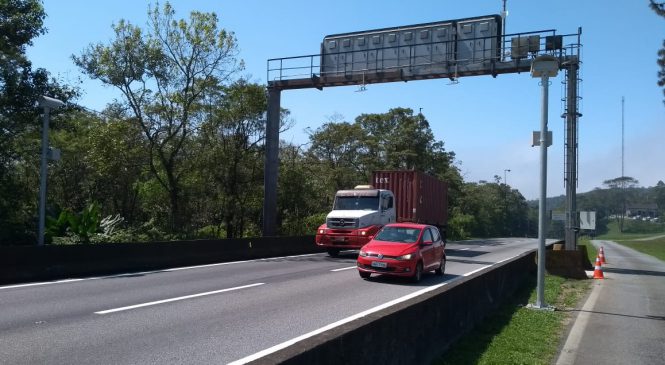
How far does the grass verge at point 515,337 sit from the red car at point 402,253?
2.41 meters

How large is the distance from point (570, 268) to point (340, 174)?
25.3m

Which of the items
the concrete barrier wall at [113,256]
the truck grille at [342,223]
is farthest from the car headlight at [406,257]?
the concrete barrier wall at [113,256]

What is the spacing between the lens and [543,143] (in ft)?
40.1

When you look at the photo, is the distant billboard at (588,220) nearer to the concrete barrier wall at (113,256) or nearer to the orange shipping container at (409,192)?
the orange shipping container at (409,192)

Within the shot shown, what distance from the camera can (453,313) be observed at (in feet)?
26.8

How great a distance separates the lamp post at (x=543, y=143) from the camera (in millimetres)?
11906

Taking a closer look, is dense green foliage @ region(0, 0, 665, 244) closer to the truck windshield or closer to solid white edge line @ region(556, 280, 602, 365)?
the truck windshield

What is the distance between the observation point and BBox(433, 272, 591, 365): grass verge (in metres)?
7.50

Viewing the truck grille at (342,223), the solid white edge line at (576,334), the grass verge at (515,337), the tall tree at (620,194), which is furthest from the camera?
the tall tree at (620,194)

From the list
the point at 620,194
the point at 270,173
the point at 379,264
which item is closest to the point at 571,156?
the point at 379,264

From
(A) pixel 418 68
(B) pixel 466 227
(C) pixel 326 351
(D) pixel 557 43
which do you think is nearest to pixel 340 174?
(A) pixel 418 68

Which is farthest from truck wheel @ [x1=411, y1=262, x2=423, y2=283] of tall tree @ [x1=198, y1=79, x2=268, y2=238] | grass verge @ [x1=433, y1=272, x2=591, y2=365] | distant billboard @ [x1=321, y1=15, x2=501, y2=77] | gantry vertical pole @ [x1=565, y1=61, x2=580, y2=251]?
tall tree @ [x1=198, y1=79, x2=268, y2=238]

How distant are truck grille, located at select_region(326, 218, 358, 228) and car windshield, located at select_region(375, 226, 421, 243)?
4925 mm

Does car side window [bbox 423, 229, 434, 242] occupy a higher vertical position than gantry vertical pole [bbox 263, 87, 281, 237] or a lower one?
lower
